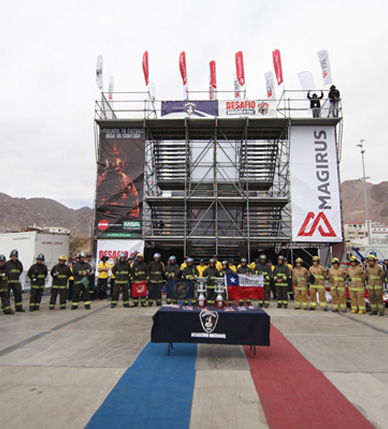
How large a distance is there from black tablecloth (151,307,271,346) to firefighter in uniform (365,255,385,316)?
6.73 meters

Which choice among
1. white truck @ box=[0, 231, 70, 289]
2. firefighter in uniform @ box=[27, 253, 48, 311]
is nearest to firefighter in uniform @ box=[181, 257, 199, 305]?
firefighter in uniform @ box=[27, 253, 48, 311]

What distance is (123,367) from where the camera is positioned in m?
5.11

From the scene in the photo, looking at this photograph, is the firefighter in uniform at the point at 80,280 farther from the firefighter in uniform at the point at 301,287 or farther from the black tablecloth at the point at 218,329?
the firefighter in uniform at the point at 301,287

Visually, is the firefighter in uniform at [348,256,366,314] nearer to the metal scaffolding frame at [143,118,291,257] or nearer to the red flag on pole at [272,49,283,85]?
the metal scaffolding frame at [143,118,291,257]

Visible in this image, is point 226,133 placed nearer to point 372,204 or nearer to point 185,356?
point 185,356

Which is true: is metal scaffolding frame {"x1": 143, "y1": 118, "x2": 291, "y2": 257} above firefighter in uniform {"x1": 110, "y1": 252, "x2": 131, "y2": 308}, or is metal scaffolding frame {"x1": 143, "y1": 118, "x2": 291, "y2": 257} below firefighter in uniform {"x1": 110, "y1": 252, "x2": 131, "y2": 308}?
above

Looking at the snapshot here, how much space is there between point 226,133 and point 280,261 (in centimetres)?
1124

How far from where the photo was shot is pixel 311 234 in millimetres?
18219

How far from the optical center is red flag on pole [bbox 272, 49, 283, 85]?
19.7m

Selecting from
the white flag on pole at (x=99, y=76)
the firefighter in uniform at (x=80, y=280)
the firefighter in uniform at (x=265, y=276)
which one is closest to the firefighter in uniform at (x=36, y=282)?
the firefighter in uniform at (x=80, y=280)

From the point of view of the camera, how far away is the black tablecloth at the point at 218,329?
551 centimetres

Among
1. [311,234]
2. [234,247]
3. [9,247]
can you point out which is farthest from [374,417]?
[9,247]

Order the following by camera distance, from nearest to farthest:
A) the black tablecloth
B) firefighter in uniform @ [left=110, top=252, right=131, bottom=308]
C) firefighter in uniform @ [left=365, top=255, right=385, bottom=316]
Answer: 1. the black tablecloth
2. firefighter in uniform @ [left=365, top=255, right=385, bottom=316]
3. firefighter in uniform @ [left=110, top=252, right=131, bottom=308]

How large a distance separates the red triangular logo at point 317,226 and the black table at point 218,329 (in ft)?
44.5
